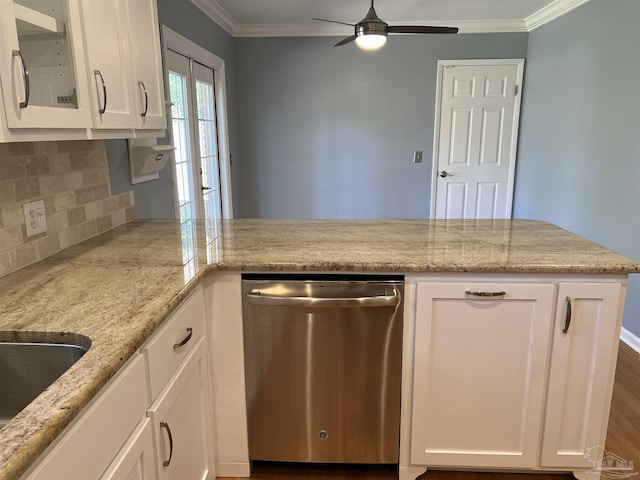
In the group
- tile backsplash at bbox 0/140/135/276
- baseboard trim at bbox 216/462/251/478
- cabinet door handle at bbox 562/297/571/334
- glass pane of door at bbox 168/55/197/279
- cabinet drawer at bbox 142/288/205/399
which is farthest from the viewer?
glass pane of door at bbox 168/55/197/279

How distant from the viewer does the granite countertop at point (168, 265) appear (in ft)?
2.83

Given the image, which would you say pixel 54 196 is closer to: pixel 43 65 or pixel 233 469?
pixel 43 65

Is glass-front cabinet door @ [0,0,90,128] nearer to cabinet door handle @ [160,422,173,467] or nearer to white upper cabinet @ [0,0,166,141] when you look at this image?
white upper cabinet @ [0,0,166,141]

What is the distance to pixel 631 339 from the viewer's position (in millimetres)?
3014

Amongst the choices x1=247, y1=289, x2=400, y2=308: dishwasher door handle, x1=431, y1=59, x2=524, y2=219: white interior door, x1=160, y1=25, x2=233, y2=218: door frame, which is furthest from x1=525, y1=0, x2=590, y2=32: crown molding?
x1=247, y1=289, x2=400, y2=308: dishwasher door handle

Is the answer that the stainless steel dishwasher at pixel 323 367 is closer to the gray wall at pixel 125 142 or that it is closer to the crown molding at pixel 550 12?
the gray wall at pixel 125 142

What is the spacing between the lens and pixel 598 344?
1616 mm

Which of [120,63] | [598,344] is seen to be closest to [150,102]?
[120,63]

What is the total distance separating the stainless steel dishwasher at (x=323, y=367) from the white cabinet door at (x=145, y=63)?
2.61 ft

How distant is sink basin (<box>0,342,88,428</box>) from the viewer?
1.07 m

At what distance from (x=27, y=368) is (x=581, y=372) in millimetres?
1737

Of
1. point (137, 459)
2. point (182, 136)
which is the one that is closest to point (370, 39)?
point (182, 136)

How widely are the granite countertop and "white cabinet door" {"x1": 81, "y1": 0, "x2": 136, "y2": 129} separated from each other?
495 millimetres

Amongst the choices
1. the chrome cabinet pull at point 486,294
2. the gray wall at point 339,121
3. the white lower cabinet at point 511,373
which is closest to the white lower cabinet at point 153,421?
the white lower cabinet at point 511,373
